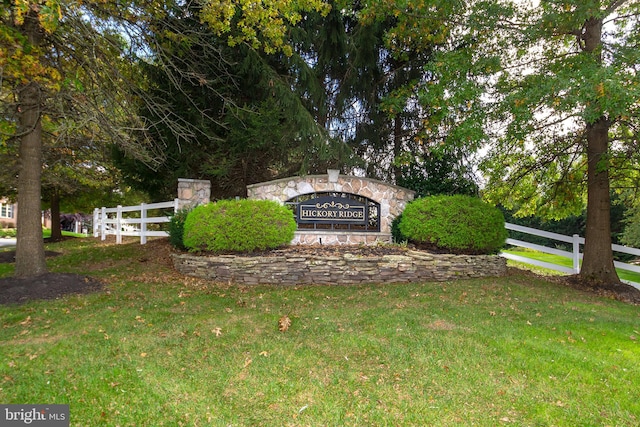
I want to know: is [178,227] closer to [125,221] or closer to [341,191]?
[341,191]

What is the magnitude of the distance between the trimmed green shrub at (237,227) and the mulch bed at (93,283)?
11.4 inches

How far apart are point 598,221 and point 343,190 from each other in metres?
5.41

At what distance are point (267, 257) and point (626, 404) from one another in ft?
16.8

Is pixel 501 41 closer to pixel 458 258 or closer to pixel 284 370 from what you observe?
pixel 458 258

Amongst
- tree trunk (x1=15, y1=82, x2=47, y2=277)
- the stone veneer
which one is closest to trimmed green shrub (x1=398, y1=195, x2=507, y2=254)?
the stone veneer

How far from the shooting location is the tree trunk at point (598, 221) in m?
7.47

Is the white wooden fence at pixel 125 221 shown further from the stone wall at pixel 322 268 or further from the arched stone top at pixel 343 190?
the stone wall at pixel 322 268

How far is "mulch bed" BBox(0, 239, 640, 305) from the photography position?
206 inches

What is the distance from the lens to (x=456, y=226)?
7.39 metres

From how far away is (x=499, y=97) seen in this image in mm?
7117

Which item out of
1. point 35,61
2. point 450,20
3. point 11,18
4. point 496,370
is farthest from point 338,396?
point 450,20

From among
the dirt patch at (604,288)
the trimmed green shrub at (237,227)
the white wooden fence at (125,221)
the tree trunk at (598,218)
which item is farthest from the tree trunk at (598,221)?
the white wooden fence at (125,221)

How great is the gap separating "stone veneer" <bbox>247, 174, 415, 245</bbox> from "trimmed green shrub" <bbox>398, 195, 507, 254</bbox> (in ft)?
2.94

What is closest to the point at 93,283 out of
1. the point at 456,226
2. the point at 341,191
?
the point at 341,191
